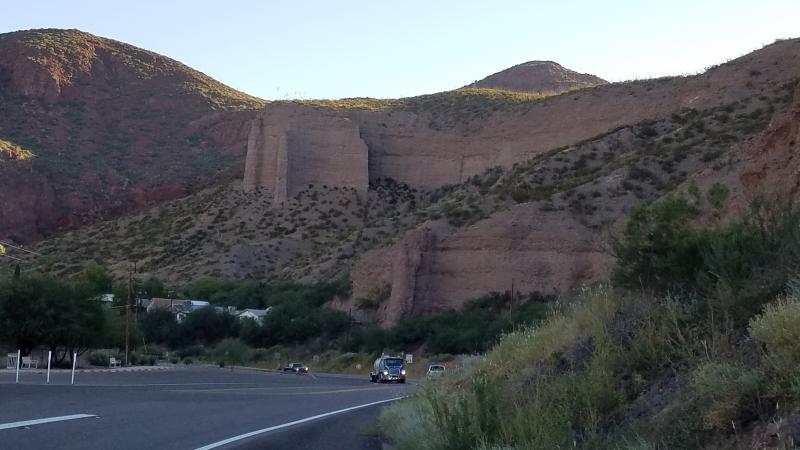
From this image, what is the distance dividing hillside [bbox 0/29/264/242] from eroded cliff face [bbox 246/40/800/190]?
970 inches

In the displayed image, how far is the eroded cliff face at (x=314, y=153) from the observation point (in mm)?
87250

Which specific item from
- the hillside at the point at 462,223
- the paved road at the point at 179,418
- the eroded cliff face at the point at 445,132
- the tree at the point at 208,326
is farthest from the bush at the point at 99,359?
the eroded cliff face at the point at 445,132

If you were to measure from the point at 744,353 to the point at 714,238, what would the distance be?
2.39 m

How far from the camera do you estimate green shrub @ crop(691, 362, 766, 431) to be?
724cm

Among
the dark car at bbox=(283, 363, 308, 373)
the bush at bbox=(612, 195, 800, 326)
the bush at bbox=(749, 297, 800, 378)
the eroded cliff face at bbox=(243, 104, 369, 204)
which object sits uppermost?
the eroded cliff face at bbox=(243, 104, 369, 204)

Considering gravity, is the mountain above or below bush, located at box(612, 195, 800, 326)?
above

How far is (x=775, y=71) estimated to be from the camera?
69062 millimetres

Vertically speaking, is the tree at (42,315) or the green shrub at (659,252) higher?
the green shrub at (659,252)

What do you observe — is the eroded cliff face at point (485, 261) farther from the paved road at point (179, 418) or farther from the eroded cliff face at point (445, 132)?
the eroded cliff face at point (445, 132)

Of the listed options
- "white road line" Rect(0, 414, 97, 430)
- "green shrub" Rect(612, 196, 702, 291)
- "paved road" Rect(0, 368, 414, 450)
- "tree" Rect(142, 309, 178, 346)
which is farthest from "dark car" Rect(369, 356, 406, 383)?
"tree" Rect(142, 309, 178, 346)

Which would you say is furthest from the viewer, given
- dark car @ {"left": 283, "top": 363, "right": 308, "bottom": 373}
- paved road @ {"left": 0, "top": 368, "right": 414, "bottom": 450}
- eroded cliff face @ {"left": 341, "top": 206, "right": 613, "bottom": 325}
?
dark car @ {"left": 283, "top": 363, "right": 308, "bottom": 373}

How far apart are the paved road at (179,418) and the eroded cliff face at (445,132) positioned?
172ft

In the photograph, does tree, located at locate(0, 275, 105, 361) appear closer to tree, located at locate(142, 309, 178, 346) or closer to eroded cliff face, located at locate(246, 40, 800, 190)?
tree, located at locate(142, 309, 178, 346)

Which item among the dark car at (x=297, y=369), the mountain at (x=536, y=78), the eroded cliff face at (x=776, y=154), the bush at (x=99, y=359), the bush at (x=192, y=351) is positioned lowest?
the bush at (x=192, y=351)
